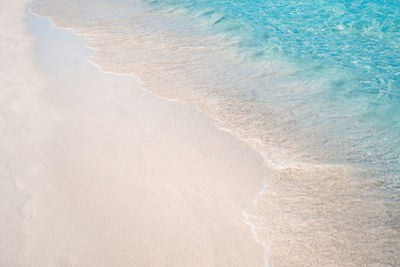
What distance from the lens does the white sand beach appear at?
2811mm

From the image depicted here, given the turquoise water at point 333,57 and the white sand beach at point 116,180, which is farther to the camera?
the turquoise water at point 333,57

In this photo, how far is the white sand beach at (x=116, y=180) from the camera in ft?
9.22

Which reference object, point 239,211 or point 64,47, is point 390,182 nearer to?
point 239,211

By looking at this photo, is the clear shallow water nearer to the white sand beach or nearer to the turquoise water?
the turquoise water

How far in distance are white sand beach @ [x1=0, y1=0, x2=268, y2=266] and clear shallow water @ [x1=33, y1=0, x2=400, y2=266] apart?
0.34m

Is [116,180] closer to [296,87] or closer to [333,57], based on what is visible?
[296,87]

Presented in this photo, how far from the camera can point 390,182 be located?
372 centimetres

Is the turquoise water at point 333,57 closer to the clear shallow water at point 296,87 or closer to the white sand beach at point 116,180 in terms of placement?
the clear shallow water at point 296,87

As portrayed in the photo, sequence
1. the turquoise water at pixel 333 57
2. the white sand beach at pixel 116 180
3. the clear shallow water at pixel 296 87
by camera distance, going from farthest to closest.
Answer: the turquoise water at pixel 333 57, the clear shallow water at pixel 296 87, the white sand beach at pixel 116 180

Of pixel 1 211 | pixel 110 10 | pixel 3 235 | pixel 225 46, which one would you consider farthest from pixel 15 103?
pixel 110 10

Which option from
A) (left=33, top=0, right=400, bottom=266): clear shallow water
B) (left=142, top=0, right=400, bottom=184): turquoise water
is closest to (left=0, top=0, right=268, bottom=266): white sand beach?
(left=33, top=0, right=400, bottom=266): clear shallow water

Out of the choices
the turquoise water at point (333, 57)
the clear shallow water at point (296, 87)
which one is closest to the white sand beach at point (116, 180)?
the clear shallow water at point (296, 87)

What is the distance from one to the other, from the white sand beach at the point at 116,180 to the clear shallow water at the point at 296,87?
337mm

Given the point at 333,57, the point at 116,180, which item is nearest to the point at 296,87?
the point at 333,57
